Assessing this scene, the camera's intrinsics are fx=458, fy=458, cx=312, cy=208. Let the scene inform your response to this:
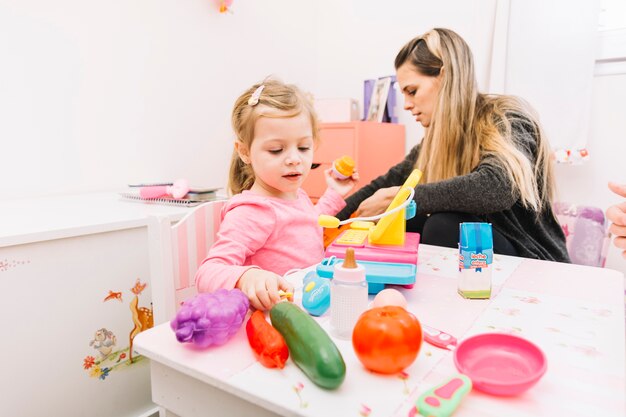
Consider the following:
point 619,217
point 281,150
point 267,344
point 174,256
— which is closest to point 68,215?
point 174,256

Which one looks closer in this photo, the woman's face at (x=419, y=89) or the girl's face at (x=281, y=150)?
the girl's face at (x=281, y=150)

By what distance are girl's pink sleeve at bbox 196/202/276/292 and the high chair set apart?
0.05 m

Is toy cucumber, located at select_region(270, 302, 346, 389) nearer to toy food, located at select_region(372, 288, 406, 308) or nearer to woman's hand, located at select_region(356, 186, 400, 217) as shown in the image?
toy food, located at select_region(372, 288, 406, 308)

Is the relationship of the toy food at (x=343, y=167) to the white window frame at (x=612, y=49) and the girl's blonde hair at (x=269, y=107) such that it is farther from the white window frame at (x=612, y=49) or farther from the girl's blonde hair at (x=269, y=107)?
the white window frame at (x=612, y=49)

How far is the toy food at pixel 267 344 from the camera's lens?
501mm

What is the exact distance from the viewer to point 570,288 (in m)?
0.79

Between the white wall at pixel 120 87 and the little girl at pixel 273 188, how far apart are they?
82cm

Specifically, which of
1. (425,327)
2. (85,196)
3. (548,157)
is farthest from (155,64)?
(425,327)

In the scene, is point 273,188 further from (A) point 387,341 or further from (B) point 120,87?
(B) point 120,87

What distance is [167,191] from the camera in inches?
56.4

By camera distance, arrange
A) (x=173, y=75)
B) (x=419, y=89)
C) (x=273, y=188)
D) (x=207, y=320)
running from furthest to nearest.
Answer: (x=173, y=75)
(x=419, y=89)
(x=273, y=188)
(x=207, y=320)

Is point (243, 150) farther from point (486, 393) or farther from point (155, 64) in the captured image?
point (155, 64)

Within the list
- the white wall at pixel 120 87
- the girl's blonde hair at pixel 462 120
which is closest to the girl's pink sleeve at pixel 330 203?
the girl's blonde hair at pixel 462 120

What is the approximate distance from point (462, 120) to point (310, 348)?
113cm
